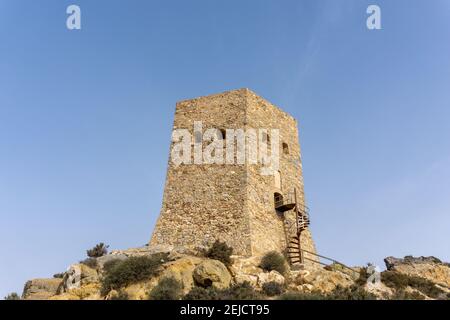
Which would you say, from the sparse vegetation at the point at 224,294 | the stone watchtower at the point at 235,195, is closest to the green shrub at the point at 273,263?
the stone watchtower at the point at 235,195

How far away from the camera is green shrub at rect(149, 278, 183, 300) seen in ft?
41.3

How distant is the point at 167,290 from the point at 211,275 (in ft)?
5.64

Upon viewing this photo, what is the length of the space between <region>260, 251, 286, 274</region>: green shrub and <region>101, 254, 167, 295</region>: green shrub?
12.2ft

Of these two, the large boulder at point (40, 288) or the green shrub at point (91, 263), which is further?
the large boulder at point (40, 288)

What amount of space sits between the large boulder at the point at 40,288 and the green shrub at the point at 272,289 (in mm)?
7963

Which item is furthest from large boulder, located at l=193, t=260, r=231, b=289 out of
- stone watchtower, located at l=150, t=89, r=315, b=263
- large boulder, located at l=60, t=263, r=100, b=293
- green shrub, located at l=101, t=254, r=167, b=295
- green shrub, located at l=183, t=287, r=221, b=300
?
large boulder, located at l=60, t=263, r=100, b=293

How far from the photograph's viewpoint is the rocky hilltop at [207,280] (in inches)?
523

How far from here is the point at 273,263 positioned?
52.3ft

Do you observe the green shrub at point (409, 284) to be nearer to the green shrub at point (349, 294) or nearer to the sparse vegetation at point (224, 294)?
the green shrub at point (349, 294)

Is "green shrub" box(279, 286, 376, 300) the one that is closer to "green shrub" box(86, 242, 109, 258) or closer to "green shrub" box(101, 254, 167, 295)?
"green shrub" box(101, 254, 167, 295)

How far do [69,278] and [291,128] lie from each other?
11.9 metres

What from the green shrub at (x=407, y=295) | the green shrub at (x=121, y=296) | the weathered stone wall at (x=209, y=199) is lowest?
the green shrub at (x=407, y=295)

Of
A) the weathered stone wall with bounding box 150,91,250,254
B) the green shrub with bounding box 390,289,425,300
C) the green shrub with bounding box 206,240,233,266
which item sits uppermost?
the weathered stone wall with bounding box 150,91,250,254

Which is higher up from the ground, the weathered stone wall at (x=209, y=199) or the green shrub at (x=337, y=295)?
the weathered stone wall at (x=209, y=199)
